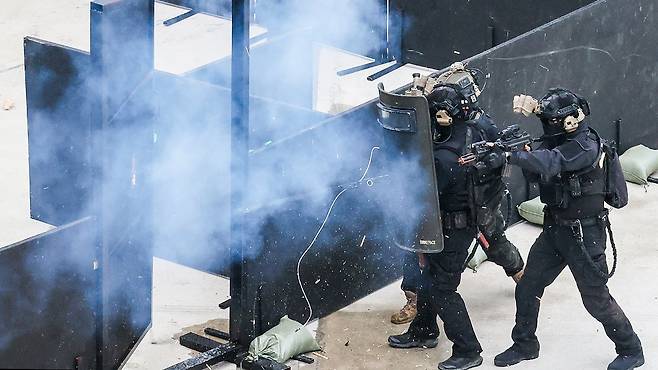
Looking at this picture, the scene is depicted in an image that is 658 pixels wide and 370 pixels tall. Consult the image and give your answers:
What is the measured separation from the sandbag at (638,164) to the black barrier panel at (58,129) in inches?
170

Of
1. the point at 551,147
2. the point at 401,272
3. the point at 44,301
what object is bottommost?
the point at 401,272

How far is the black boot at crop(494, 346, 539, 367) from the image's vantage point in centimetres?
935

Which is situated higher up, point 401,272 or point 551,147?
point 551,147

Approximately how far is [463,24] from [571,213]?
524 cm

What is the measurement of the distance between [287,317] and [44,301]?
202 cm

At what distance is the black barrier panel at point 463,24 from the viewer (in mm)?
13516

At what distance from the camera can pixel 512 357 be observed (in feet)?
30.7

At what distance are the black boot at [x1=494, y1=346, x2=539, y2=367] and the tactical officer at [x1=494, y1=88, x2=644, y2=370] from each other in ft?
0.75

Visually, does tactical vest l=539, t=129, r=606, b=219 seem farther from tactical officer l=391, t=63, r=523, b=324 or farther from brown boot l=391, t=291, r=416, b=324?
brown boot l=391, t=291, r=416, b=324

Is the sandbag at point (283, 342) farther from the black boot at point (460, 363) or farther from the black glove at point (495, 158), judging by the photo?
the black glove at point (495, 158)

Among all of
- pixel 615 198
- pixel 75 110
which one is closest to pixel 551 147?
pixel 615 198

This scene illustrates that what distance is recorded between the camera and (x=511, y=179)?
11.4 meters

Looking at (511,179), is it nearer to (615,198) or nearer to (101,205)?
(615,198)

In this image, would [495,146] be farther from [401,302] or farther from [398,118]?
[401,302]
